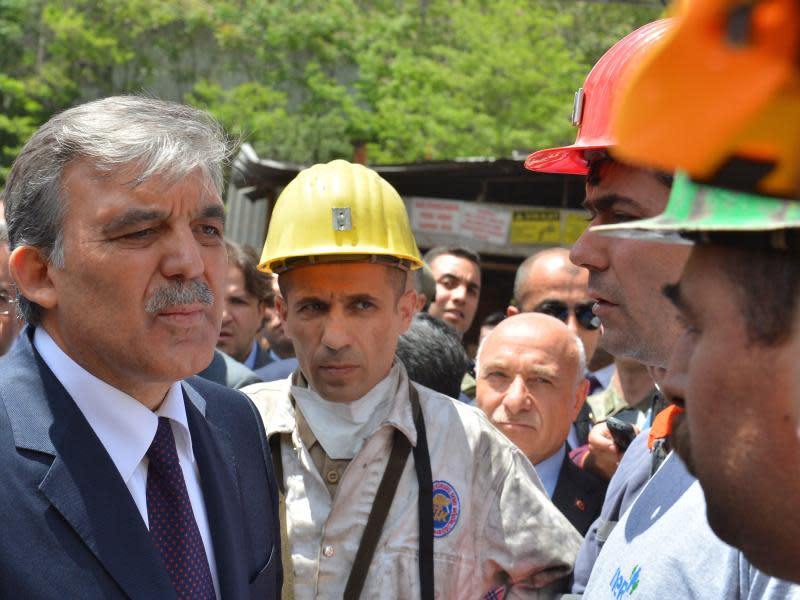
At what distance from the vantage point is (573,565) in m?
2.82

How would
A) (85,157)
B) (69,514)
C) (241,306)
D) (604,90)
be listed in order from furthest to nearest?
(241,306), (604,90), (85,157), (69,514)

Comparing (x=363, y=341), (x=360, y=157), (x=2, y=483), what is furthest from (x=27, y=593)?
(x=360, y=157)

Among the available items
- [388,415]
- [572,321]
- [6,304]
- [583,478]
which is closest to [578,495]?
[583,478]

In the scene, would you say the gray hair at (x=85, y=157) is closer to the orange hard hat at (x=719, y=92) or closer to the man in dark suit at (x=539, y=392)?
the orange hard hat at (x=719, y=92)

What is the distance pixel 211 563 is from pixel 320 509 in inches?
26.6

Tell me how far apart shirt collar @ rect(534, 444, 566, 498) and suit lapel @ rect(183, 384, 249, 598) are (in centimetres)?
167

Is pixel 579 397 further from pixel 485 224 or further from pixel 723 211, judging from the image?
pixel 485 224

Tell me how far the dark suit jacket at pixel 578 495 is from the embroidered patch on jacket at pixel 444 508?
0.83 m

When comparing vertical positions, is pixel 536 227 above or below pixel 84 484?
below

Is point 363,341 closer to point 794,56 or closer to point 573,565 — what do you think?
point 573,565

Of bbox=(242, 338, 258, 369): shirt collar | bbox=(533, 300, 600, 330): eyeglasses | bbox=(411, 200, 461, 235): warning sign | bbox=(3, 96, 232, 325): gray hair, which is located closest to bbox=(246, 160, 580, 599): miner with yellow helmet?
bbox=(3, 96, 232, 325): gray hair

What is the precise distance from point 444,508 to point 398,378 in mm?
497

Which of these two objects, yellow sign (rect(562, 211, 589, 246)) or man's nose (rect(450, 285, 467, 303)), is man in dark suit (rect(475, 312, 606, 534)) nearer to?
man's nose (rect(450, 285, 467, 303))

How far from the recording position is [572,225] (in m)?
13.9
